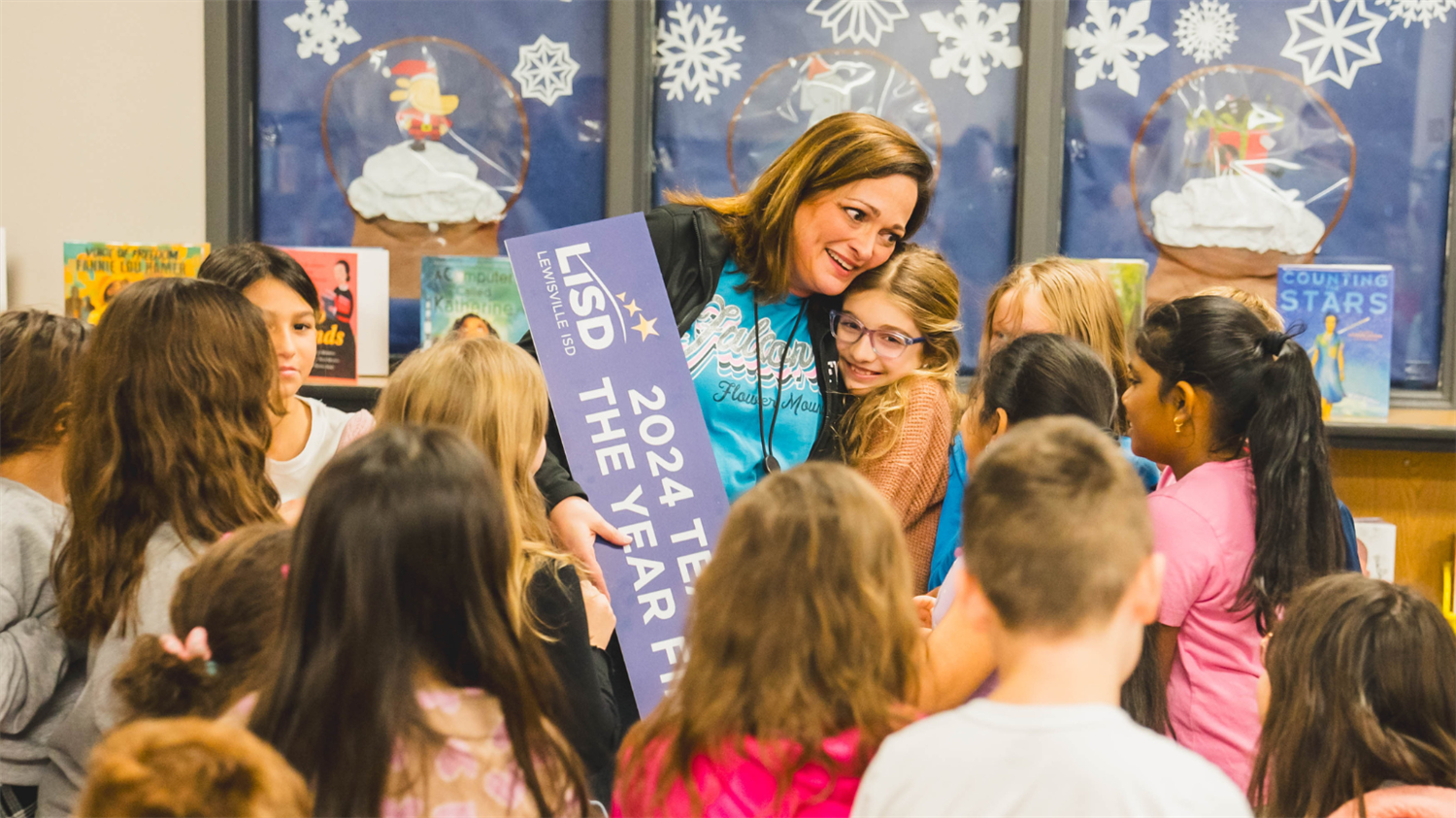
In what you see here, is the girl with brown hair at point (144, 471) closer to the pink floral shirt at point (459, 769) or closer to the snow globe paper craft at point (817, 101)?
the pink floral shirt at point (459, 769)

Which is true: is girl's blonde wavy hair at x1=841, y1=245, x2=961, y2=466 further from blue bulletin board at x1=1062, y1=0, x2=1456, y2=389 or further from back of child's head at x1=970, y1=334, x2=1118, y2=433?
blue bulletin board at x1=1062, y1=0, x2=1456, y2=389

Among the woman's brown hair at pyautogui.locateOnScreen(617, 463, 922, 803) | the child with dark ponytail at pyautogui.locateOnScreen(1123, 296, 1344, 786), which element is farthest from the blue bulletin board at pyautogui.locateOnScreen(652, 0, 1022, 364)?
the woman's brown hair at pyautogui.locateOnScreen(617, 463, 922, 803)

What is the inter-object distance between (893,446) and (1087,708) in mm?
1063

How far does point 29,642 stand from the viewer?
1499mm

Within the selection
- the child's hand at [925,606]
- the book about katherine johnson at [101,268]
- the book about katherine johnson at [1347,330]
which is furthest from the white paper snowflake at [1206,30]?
the book about katherine johnson at [101,268]

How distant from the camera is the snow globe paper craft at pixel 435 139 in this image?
10.3 feet

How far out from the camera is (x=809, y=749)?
3.49 ft

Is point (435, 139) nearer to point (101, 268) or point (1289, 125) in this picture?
point (101, 268)

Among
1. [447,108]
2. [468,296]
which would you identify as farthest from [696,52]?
[468,296]

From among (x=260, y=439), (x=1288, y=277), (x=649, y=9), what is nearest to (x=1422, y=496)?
(x=1288, y=277)

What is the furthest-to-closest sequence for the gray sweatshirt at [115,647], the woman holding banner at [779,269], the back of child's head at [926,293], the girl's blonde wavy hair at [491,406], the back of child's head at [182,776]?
the back of child's head at [926,293], the woman holding banner at [779,269], the girl's blonde wavy hair at [491,406], the gray sweatshirt at [115,647], the back of child's head at [182,776]

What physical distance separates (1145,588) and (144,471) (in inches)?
46.5

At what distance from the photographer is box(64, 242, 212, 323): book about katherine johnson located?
2.94 metres

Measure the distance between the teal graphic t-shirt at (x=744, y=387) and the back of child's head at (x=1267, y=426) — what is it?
1.89 ft
